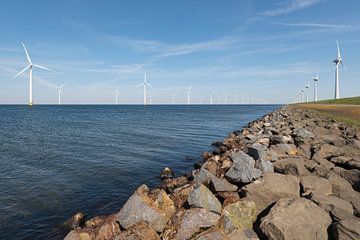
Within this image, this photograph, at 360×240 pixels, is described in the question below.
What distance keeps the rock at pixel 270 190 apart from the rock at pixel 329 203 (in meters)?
0.62

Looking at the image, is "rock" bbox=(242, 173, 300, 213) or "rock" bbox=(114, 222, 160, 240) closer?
"rock" bbox=(114, 222, 160, 240)

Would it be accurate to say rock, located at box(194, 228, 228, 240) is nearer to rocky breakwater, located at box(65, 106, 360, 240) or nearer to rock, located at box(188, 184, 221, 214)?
rocky breakwater, located at box(65, 106, 360, 240)

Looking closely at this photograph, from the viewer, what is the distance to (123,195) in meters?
12.4

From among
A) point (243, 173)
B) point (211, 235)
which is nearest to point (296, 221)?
point (211, 235)

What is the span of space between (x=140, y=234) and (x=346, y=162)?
30.2 ft

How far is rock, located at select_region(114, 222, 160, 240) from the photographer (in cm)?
652

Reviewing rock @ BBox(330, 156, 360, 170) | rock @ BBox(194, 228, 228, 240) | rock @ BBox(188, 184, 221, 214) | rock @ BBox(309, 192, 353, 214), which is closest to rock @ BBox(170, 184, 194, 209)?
rock @ BBox(188, 184, 221, 214)

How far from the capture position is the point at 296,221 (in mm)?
6430

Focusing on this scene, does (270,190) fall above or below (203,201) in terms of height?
above

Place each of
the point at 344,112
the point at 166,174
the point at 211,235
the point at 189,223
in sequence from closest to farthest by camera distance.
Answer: the point at 211,235
the point at 189,223
the point at 166,174
the point at 344,112

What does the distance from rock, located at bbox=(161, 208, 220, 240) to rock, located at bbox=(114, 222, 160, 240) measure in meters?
0.33

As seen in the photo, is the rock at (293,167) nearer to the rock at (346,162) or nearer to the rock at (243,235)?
the rock at (346,162)

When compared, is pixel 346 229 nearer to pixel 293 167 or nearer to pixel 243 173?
pixel 243 173

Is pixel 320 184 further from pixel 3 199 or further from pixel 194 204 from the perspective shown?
pixel 3 199
